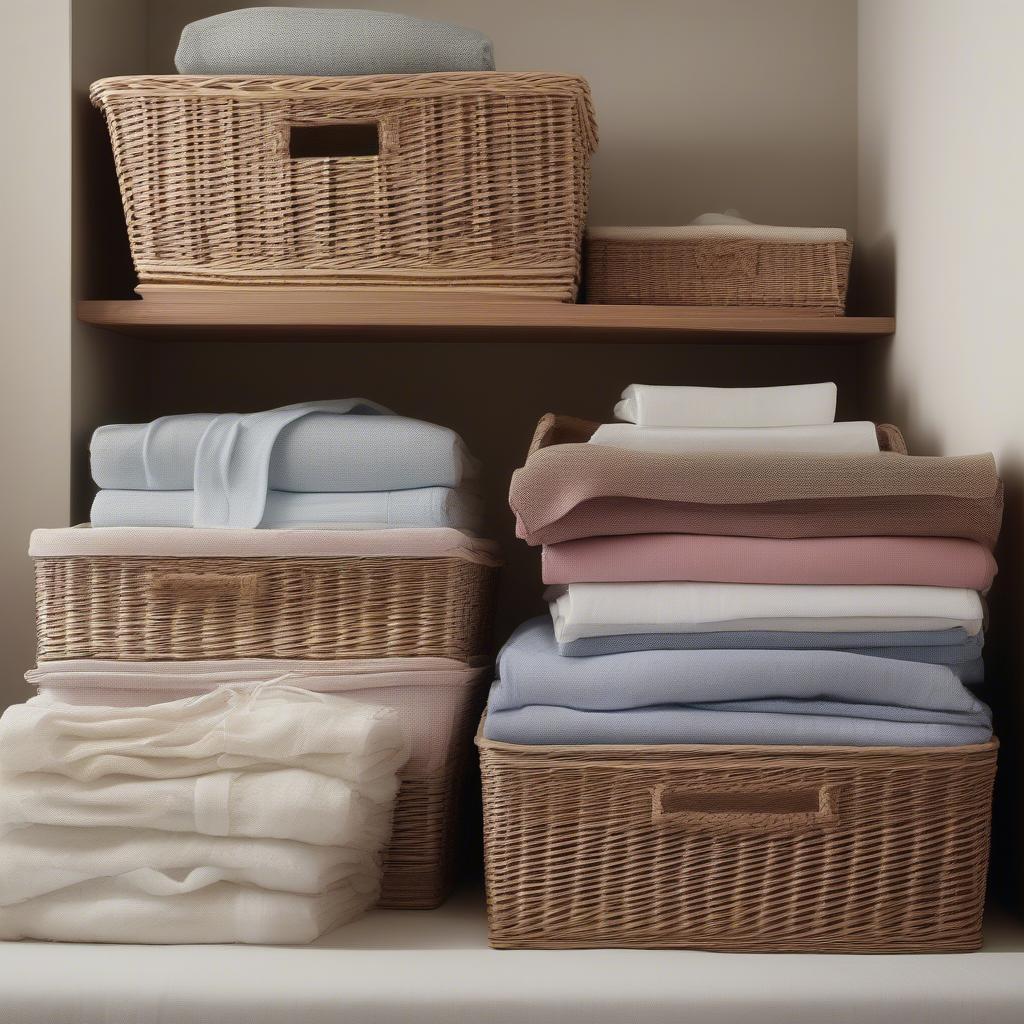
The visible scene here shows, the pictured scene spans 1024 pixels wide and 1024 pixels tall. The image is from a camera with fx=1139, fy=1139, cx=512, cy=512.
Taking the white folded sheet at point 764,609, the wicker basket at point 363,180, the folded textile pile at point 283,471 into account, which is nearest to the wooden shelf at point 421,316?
the wicker basket at point 363,180

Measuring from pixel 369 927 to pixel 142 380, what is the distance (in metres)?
0.80

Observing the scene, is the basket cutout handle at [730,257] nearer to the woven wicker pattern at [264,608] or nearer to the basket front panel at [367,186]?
the basket front panel at [367,186]

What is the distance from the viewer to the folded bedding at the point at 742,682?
3.02ft

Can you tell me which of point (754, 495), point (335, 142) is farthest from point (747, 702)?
point (335, 142)

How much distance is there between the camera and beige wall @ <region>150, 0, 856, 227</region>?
148 cm

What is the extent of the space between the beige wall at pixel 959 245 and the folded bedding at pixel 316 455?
51 centimetres

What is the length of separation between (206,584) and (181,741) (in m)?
0.20

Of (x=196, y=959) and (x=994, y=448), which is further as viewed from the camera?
(x=994, y=448)

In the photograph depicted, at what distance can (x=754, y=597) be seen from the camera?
37.4 inches

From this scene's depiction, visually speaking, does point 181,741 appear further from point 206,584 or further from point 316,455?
point 316,455

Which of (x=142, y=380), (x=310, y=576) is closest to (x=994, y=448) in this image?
(x=310, y=576)

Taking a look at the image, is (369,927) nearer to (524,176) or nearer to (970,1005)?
(970,1005)

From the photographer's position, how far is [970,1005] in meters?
0.79

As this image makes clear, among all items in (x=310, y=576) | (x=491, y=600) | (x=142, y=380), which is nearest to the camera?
(x=310, y=576)
